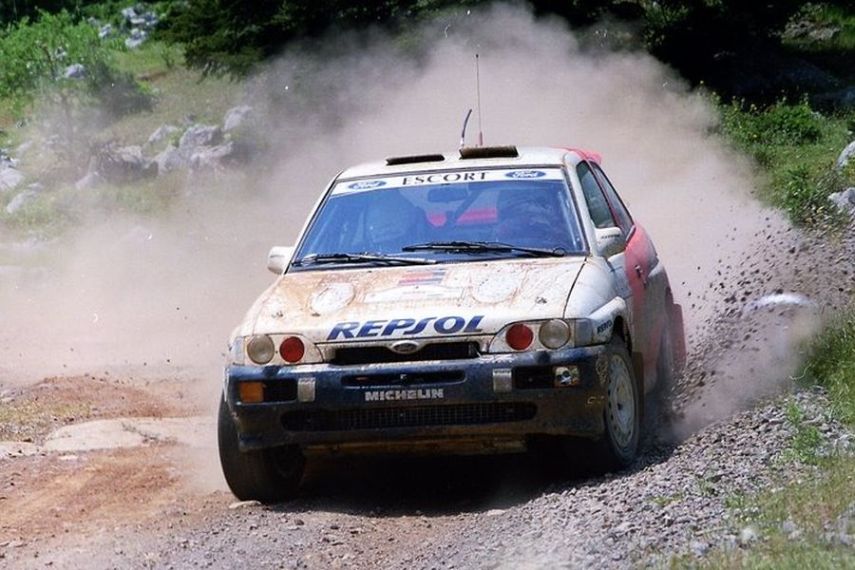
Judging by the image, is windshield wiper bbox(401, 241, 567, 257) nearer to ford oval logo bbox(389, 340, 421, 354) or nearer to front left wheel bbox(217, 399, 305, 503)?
ford oval logo bbox(389, 340, 421, 354)

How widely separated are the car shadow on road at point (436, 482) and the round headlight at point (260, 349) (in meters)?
0.76

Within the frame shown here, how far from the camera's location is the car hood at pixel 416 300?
757 centimetres

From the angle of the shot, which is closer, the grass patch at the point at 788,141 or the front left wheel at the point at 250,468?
the front left wheel at the point at 250,468

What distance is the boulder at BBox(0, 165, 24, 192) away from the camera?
85.5ft

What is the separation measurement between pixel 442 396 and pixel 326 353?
57 cm

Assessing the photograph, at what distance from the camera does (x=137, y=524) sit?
8.02m

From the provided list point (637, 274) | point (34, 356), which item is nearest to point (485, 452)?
point (637, 274)

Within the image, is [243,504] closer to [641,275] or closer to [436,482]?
[436,482]

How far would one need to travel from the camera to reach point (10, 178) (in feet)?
86.4

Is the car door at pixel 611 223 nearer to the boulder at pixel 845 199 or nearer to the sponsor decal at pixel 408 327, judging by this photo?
the sponsor decal at pixel 408 327

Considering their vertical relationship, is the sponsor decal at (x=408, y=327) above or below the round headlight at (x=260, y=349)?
above

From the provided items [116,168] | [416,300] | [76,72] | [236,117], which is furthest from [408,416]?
[76,72]

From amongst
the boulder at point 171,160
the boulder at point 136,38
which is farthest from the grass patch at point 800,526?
the boulder at point 136,38

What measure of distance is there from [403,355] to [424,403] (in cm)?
24
